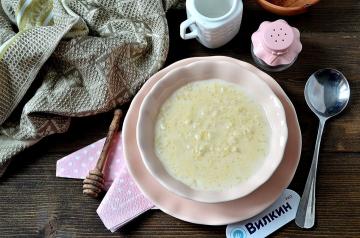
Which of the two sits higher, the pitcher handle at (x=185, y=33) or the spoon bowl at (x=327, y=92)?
the pitcher handle at (x=185, y=33)

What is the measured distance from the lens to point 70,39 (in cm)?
94

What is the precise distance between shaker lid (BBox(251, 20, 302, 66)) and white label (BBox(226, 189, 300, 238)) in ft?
0.87

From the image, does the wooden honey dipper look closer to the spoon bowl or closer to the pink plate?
the pink plate

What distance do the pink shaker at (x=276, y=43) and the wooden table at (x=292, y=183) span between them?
0.05 meters

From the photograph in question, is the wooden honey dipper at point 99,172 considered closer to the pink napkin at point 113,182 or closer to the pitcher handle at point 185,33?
the pink napkin at point 113,182

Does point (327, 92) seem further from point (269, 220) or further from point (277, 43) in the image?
point (269, 220)

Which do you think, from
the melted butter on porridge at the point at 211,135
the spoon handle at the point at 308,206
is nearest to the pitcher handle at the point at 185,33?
the melted butter on porridge at the point at 211,135

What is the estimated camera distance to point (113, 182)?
2.87ft

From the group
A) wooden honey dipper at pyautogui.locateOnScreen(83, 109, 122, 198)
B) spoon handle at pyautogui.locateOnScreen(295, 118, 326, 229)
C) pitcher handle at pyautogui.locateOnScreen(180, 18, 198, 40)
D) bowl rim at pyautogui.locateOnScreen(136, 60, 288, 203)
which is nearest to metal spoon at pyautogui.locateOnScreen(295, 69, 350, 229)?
spoon handle at pyautogui.locateOnScreen(295, 118, 326, 229)

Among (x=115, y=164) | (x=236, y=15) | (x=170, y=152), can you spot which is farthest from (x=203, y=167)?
(x=236, y=15)

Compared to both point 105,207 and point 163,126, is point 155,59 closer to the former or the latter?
point 163,126

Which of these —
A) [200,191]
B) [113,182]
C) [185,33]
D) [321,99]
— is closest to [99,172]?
[113,182]

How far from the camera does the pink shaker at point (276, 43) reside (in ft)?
2.89

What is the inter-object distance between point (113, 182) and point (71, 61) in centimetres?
26
